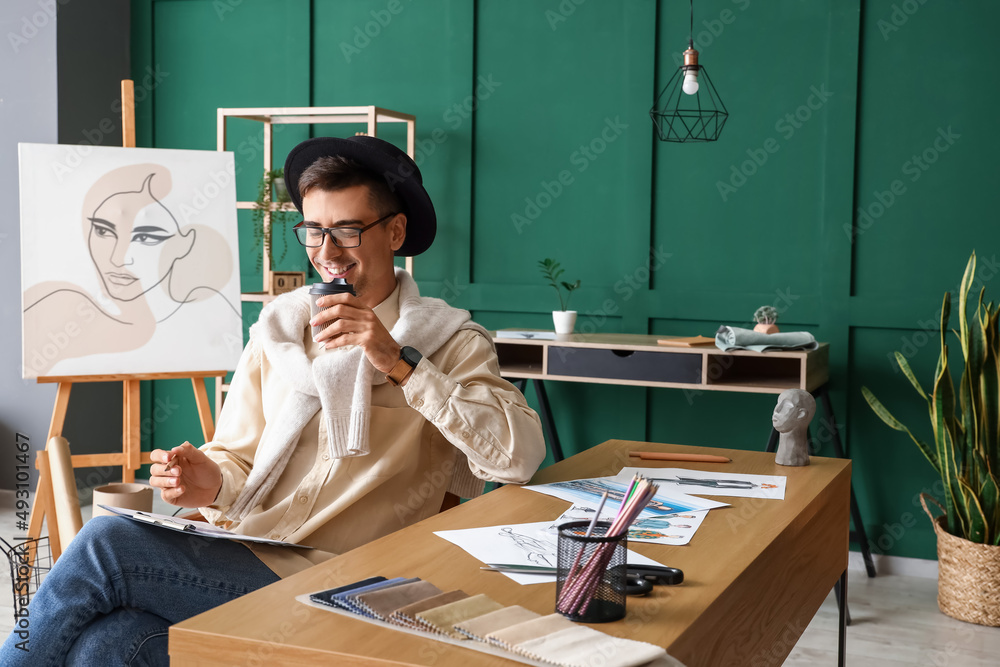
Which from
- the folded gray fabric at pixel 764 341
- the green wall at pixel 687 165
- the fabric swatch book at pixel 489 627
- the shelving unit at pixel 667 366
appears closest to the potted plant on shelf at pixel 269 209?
the green wall at pixel 687 165

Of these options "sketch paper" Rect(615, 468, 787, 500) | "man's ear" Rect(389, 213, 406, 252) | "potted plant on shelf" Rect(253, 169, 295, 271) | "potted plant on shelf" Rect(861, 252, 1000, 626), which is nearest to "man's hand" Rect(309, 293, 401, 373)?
"man's ear" Rect(389, 213, 406, 252)

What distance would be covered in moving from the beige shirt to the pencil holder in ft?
2.00

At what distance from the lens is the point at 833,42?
365cm

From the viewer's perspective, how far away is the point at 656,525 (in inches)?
62.4

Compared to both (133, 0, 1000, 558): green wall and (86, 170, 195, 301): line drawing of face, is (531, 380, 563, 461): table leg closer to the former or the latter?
(133, 0, 1000, 558): green wall

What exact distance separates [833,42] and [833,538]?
7.70 ft

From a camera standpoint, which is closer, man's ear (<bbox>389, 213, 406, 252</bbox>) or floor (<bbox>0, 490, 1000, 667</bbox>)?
man's ear (<bbox>389, 213, 406, 252</bbox>)

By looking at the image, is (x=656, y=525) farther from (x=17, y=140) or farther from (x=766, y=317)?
(x=17, y=140)

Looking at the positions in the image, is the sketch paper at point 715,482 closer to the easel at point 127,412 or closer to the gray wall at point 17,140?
the easel at point 127,412

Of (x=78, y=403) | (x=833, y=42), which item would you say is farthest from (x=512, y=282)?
(x=78, y=403)

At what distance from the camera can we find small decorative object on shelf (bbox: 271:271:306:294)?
A: 4086 mm

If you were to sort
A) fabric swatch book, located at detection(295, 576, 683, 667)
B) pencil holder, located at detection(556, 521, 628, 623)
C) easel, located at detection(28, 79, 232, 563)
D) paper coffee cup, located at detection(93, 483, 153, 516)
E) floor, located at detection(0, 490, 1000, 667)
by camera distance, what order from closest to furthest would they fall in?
fabric swatch book, located at detection(295, 576, 683, 667) → pencil holder, located at detection(556, 521, 628, 623) → paper coffee cup, located at detection(93, 483, 153, 516) → floor, located at detection(0, 490, 1000, 667) → easel, located at detection(28, 79, 232, 563)

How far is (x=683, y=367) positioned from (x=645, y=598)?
224 cm

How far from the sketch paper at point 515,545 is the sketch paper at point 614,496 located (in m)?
0.18
